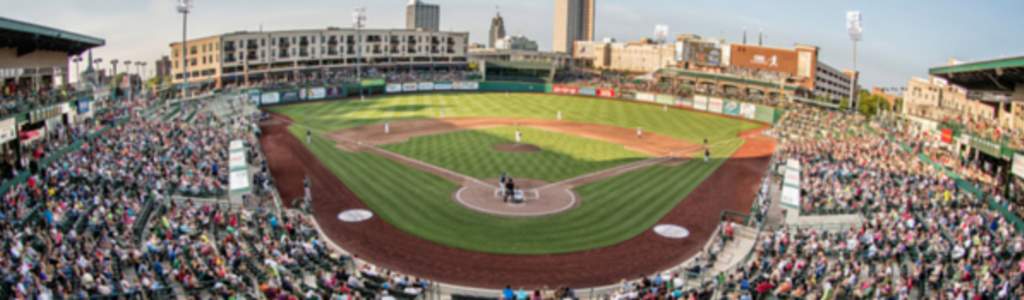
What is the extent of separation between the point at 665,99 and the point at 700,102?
5.63m

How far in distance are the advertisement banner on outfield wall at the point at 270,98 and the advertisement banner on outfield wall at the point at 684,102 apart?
49.0 metres

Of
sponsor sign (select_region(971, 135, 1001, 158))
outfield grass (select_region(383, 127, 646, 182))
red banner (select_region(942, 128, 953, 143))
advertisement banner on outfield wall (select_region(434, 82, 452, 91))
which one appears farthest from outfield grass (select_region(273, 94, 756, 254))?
advertisement banner on outfield wall (select_region(434, 82, 452, 91))

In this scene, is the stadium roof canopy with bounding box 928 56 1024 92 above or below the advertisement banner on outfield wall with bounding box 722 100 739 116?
above

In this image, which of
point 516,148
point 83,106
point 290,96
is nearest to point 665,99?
point 516,148

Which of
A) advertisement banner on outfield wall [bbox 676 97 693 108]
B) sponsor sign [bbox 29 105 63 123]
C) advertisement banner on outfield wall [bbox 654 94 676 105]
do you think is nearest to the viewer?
sponsor sign [bbox 29 105 63 123]

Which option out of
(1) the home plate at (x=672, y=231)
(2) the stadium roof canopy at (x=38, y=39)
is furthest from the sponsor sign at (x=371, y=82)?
(1) the home plate at (x=672, y=231)

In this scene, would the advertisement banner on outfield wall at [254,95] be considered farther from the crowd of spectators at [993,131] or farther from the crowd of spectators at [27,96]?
the crowd of spectators at [993,131]

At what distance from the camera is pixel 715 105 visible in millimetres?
81875

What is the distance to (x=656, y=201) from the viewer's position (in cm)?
3622

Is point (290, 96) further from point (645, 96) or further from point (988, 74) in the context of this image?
point (988, 74)

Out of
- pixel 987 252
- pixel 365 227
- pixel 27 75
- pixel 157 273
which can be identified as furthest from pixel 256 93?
pixel 987 252

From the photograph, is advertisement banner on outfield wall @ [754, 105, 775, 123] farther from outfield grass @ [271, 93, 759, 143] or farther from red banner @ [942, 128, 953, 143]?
red banner @ [942, 128, 953, 143]

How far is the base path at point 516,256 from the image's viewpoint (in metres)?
25.2

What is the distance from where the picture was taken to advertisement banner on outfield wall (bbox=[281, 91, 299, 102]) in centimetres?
8356
